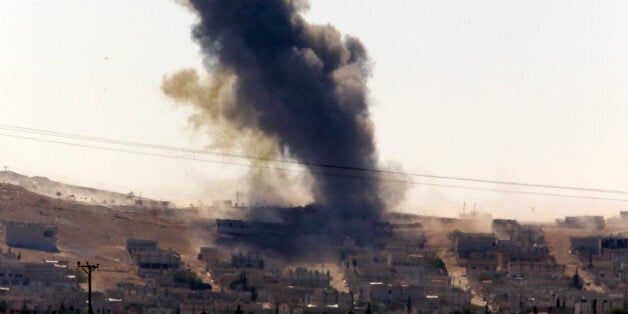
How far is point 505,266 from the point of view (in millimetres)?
149500

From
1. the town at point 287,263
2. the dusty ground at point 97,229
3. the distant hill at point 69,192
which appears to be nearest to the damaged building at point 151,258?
the town at point 287,263

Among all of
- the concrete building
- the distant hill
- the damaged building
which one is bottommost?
the damaged building

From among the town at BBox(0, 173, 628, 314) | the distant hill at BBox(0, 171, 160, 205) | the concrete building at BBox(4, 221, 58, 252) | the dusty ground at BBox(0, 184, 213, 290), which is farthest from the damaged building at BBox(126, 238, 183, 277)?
the distant hill at BBox(0, 171, 160, 205)

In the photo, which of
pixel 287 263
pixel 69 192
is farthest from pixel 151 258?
pixel 69 192

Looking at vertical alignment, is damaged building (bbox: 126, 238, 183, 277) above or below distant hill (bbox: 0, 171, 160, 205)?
below

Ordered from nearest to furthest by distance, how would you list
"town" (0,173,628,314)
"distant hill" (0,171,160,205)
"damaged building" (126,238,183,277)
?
"town" (0,173,628,314) → "damaged building" (126,238,183,277) → "distant hill" (0,171,160,205)

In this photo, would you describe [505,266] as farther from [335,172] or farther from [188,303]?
[188,303]

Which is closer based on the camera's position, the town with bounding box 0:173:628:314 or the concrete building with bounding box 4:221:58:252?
the town with bounding box 0:173:628:314

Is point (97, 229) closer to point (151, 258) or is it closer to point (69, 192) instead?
point (151, 258)

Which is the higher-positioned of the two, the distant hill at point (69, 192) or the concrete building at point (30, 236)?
the distant hill at point (69, 192)

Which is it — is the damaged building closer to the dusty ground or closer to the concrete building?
the dusty ground

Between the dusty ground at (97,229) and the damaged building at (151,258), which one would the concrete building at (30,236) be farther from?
the damaged building at (151,258)

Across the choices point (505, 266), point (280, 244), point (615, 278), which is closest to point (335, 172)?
point (280, 244)

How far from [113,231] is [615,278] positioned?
47.8 m
